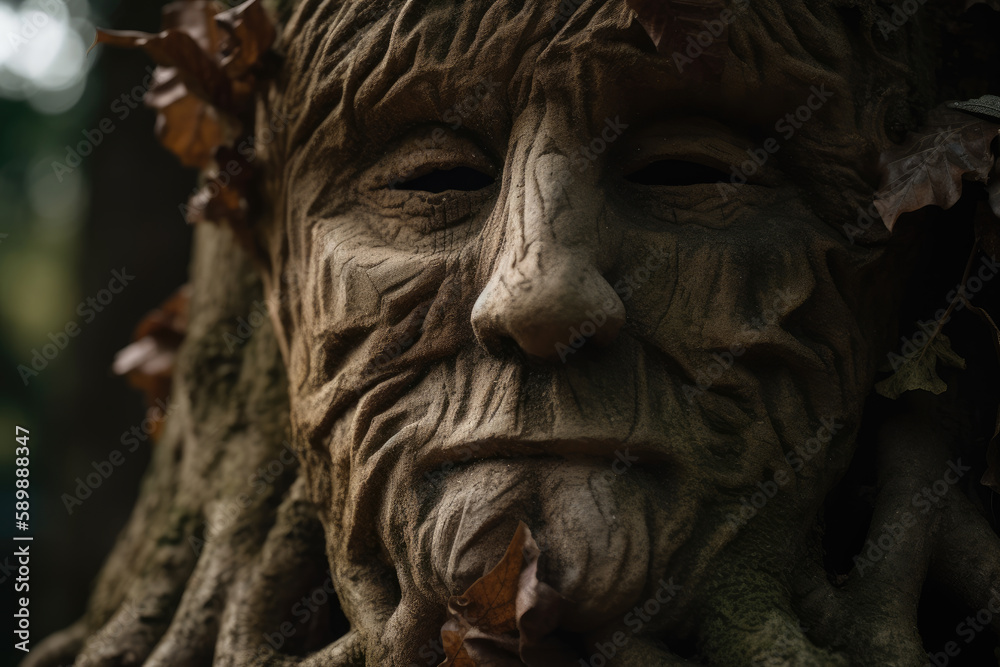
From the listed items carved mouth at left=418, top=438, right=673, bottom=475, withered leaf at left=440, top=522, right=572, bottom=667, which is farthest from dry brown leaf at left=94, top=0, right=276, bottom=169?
withered leaf at left=440, top=522, right=572, bottom=667

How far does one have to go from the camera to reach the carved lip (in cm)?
153

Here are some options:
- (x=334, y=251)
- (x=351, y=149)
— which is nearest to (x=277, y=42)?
(x=351, y=149)

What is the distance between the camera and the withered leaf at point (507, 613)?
1432 millimetres

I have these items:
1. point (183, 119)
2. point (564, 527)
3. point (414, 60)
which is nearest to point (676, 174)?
point (414, 60)

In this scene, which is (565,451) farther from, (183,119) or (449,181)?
(183,119)

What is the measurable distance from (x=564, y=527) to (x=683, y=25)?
862 mm

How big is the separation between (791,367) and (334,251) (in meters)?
0.89

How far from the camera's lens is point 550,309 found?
1481 mm

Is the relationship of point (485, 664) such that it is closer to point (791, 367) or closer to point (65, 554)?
point (791, 367)

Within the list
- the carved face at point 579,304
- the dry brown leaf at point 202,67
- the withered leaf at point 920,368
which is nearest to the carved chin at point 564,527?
the carved face at point 579,304

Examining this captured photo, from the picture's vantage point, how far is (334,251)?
184 centimetres

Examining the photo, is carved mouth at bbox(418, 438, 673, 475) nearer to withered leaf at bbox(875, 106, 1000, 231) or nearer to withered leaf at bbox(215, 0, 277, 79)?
withered leaf at bbox(875, 106, 1000, 231)

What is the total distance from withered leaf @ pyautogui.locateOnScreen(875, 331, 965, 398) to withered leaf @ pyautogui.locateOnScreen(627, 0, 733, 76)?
676 millimetres

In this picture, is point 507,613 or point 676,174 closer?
point 507,613
